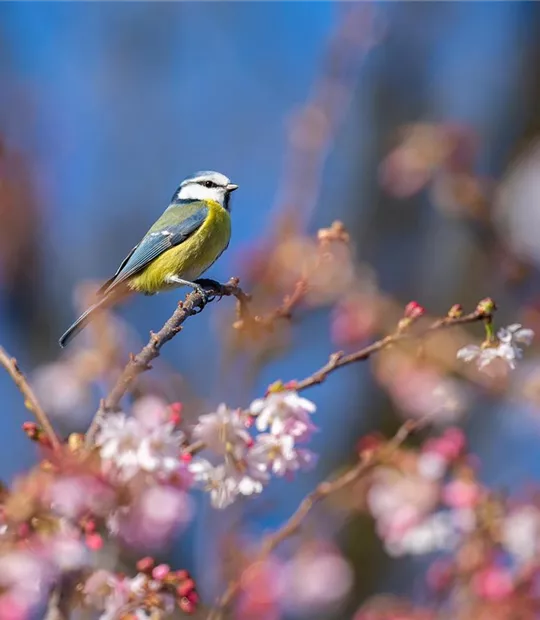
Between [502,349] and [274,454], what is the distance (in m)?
0.50

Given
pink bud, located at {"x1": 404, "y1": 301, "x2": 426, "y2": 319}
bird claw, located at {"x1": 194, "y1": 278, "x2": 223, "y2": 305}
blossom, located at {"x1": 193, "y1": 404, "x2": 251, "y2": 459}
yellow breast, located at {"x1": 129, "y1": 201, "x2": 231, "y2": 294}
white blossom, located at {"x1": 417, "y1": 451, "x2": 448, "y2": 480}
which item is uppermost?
yellow breast, located at {"x1": 129, "y1": 201, "x2": 231, "y2": 294}

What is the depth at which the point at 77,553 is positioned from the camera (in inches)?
46.3

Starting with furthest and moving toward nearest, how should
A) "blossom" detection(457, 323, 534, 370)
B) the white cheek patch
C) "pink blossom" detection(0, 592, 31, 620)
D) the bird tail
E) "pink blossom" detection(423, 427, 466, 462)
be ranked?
the white cheek patch < "pink blossom" detection(423, 427, 466, 462) < the bird tail < "blossom" detection(457, 323, 534, 370) < "pink blossom" detection(0, 592, 31, 620)

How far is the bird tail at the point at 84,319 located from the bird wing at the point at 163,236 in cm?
3

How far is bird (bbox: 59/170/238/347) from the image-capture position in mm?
2365

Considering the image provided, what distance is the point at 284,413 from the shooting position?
60.4 inches

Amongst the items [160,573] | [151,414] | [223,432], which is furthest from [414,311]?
[160,573]

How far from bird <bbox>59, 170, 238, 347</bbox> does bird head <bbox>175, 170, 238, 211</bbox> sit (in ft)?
0.05

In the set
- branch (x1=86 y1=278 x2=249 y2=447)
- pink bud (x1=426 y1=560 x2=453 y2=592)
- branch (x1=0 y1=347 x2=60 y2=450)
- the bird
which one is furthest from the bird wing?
pink bud (x1=426 y1=560 x2=453 y2=592)

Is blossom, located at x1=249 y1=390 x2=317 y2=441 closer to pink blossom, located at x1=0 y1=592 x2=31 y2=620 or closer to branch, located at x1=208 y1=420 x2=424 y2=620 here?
branch, located at x1=208 y1=420 x2=424 y2=620

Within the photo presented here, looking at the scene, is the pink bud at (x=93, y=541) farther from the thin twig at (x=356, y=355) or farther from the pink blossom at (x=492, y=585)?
the pink blossom at (x=492, y=585)

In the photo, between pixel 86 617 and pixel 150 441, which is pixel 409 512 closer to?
pixel 86 617

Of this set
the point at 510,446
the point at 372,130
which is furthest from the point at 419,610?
the point at 372,130

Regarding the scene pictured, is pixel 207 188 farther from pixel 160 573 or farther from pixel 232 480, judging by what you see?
pixel 160 573
